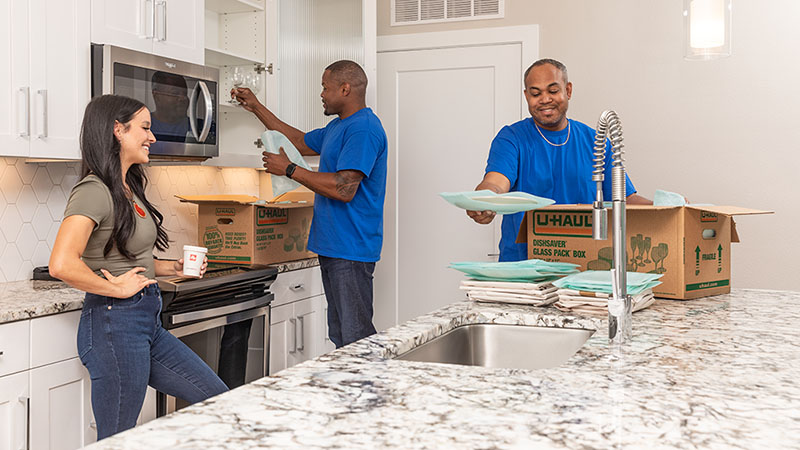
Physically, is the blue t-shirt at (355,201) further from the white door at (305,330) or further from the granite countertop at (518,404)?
the granite countertop at (518,404)

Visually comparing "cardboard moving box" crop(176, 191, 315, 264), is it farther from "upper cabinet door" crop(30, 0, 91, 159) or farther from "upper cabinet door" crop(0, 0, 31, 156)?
"upper cabinet door" crop(0, 0, 31, 156)

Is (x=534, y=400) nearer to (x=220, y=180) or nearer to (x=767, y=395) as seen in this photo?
(x=767, y=395)

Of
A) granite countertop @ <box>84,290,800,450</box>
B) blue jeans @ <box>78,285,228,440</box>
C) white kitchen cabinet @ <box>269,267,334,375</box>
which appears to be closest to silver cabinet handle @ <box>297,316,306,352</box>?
white kitchen cabinet @ <box>269,267,334,375</box>

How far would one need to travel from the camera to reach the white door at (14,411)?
1997mm

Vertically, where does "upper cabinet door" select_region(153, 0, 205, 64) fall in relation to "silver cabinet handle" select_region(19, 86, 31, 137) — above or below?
above

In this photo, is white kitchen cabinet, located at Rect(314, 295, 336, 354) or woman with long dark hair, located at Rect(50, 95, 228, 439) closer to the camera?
woman with long dark hair, located at Rect(50, 95, 228, 439)

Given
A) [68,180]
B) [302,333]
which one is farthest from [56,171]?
[302,333]

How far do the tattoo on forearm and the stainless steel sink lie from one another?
4.76 feet

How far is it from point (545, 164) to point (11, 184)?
199 centimetres

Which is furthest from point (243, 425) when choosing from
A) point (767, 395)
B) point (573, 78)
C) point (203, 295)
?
point (573, 78)

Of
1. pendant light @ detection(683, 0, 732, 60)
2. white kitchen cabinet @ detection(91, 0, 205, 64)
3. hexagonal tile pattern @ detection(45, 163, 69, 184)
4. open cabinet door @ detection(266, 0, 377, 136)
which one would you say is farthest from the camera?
open cabinet door @ detection(266, 0, 377, 136)

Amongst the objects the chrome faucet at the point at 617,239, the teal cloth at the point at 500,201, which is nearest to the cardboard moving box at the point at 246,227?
the teal cloth at the point at 500,201

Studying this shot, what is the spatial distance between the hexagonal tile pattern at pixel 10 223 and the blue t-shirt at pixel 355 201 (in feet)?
3.94

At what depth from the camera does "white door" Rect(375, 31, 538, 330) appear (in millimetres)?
3938
